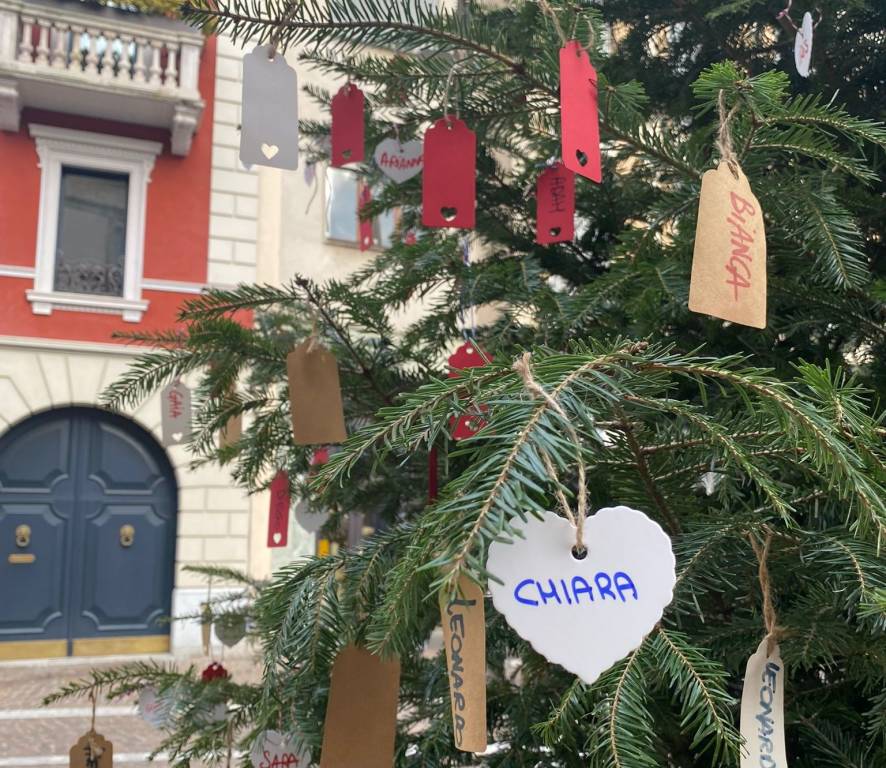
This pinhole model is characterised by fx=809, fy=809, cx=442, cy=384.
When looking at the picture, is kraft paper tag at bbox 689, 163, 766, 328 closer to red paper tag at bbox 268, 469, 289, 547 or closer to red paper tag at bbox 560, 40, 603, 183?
red paper tag at bbox 560, 40, 603, 183

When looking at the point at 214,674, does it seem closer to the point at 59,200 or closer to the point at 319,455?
the point at 319,455

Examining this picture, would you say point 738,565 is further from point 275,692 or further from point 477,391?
point 275,692

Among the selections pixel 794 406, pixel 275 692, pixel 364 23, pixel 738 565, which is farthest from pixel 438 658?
pixel 364 23

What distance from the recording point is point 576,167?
0.85m

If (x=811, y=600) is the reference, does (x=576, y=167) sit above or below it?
above

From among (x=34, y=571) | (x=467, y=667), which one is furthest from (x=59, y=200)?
(x=467, y=667)

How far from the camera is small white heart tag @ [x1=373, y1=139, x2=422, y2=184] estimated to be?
1.53m

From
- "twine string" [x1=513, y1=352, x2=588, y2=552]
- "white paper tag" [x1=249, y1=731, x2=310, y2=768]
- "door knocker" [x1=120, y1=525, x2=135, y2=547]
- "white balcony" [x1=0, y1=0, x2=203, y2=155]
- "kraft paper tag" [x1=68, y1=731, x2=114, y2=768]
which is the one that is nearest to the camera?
"twine string" [x1=513, y1=352, x2=588, y2=552]

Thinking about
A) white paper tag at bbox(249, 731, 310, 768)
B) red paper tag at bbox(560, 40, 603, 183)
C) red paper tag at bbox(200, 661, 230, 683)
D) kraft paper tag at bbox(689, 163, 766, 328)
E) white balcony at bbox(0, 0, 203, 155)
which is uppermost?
white balcony at bbox(0, 0, 203, 155)

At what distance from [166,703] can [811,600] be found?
1216 mm

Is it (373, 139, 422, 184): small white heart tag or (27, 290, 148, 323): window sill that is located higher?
(27, 290, 148, 323): window sill

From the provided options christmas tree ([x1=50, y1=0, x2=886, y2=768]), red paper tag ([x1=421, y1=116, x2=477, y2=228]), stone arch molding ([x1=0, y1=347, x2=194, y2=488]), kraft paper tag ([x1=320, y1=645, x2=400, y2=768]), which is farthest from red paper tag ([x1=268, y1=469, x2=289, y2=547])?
stone arch molding ([x1=0, y1=347, x2=194, y2=488])

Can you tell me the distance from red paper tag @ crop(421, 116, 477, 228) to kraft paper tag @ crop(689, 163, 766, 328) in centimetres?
44

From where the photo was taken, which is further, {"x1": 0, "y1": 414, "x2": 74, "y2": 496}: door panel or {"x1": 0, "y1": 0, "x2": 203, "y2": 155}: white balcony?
{"x1": 0, "y1": 414, "x2": 74, "y2": 496}: door panel
